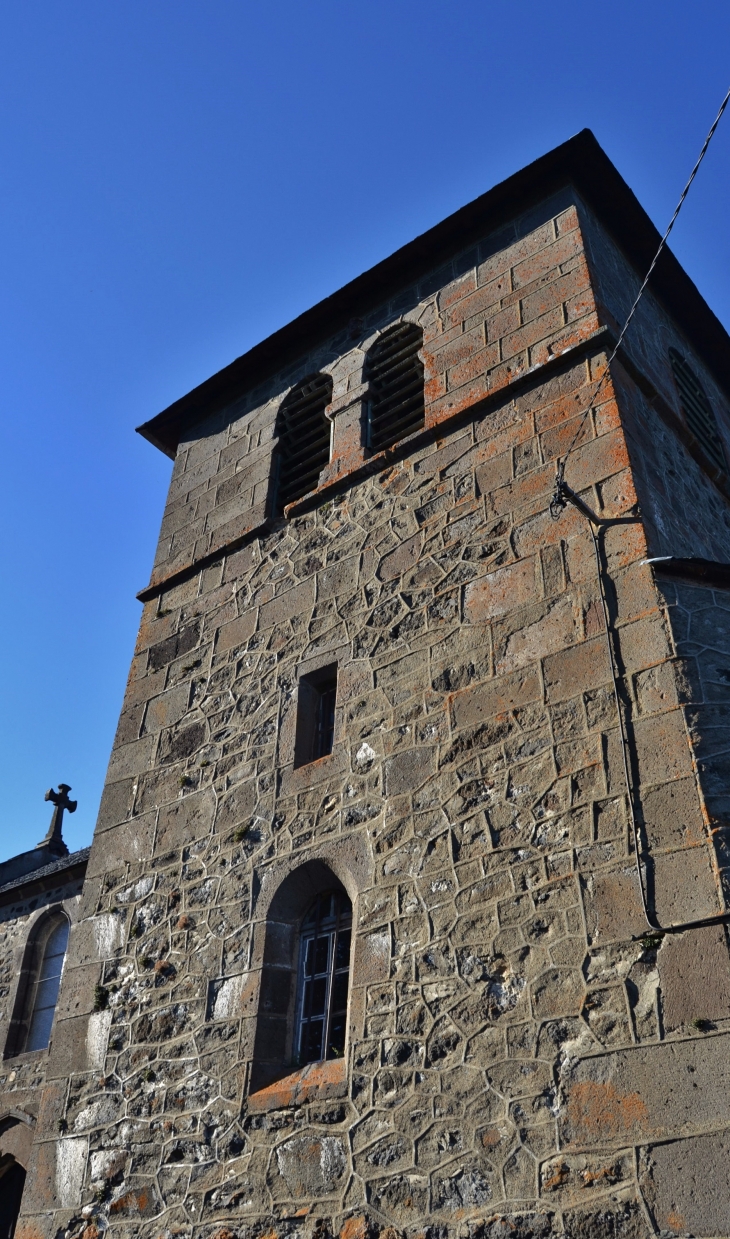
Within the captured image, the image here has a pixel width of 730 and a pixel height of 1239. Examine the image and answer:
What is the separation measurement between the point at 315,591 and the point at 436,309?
107 inches

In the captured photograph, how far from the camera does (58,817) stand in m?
15.5

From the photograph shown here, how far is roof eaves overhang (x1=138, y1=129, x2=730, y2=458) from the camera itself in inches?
341

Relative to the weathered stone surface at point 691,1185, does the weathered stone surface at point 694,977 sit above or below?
above

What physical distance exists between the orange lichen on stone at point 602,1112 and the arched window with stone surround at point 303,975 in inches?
60.6

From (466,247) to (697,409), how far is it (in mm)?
2372

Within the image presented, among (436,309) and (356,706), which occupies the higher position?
(436,309)

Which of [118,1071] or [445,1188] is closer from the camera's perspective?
[445,1188]

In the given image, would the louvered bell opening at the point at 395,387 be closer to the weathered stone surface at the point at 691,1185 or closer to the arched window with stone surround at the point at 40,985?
the weathered stone surface at the point at 691,1185

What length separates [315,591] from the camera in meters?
7.67

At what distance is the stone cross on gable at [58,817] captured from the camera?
49.2ft

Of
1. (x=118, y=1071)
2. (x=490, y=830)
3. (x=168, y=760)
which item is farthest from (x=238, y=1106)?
(x=168, y=760)

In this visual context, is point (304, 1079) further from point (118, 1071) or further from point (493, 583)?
point (493, 583)

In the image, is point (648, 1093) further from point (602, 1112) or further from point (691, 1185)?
point (691, 1185)

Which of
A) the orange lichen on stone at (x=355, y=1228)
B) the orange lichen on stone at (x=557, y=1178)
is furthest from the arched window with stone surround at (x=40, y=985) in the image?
the orange lichen on stone at (x=557, y=1178)
